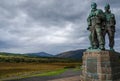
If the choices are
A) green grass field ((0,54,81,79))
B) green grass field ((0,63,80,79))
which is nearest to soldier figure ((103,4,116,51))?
green grass field ((0,54,81,79))

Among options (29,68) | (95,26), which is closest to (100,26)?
(95,26)

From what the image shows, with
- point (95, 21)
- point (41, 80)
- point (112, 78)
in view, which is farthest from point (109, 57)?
point (41, 80)

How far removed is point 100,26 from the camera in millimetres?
15289

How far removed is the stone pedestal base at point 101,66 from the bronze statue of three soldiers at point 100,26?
63 centimetres

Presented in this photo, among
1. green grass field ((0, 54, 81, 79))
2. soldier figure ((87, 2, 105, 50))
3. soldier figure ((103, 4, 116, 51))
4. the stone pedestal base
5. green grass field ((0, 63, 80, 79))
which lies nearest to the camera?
the stone pedestal base

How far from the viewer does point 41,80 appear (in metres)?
18.5

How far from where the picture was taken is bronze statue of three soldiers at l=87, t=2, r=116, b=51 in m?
15.1

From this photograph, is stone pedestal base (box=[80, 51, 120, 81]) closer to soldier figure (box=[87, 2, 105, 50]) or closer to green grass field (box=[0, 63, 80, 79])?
soldier figure (box=[87, 2, 105, 50])

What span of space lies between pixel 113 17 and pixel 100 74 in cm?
422

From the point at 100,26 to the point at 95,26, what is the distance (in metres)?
0.33

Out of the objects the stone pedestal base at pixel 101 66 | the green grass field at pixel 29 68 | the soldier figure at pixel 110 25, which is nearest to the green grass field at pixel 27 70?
the green grass field at pixel 29 68

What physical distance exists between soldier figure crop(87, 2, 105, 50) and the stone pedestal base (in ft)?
2.45

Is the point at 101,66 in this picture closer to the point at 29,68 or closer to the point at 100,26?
the point at 100,26

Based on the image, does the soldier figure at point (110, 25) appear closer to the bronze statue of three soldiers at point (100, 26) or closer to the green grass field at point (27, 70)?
the bronze statue of three soldiers at point (100, 26)
